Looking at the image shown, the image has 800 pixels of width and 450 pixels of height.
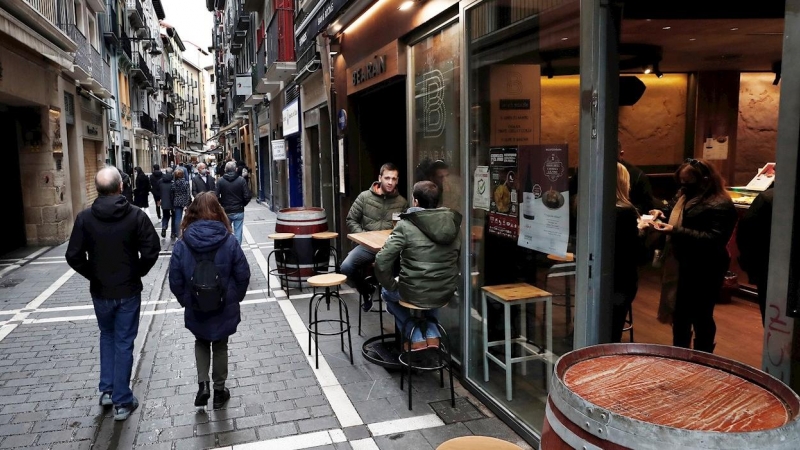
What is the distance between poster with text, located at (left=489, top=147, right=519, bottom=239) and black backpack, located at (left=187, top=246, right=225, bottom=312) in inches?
89.9

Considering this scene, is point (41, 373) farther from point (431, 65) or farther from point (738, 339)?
point (738, 339)

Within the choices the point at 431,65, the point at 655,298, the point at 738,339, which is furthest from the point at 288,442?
the point at 655,298

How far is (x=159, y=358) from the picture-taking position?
247 inches

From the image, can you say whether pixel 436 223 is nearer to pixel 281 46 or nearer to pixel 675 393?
pixel 675 393

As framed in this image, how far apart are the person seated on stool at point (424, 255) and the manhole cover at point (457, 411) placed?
0.50m

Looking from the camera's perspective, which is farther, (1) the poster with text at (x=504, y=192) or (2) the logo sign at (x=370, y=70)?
(2) the logo sign at (x=370, y=70)

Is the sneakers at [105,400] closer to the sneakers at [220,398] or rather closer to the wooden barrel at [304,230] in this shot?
the sneakers at [220,398]

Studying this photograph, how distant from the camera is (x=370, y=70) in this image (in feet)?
25.6

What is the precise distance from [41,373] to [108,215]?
2308 mm

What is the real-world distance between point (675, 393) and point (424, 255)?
302 centimetres

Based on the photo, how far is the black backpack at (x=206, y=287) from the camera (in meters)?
4.61

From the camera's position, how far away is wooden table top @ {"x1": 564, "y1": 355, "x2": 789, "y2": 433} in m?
1.77

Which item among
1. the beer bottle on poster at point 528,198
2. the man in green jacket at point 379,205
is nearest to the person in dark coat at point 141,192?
the man in green jacket at point 379,205

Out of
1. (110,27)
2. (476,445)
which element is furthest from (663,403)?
(110,27)
